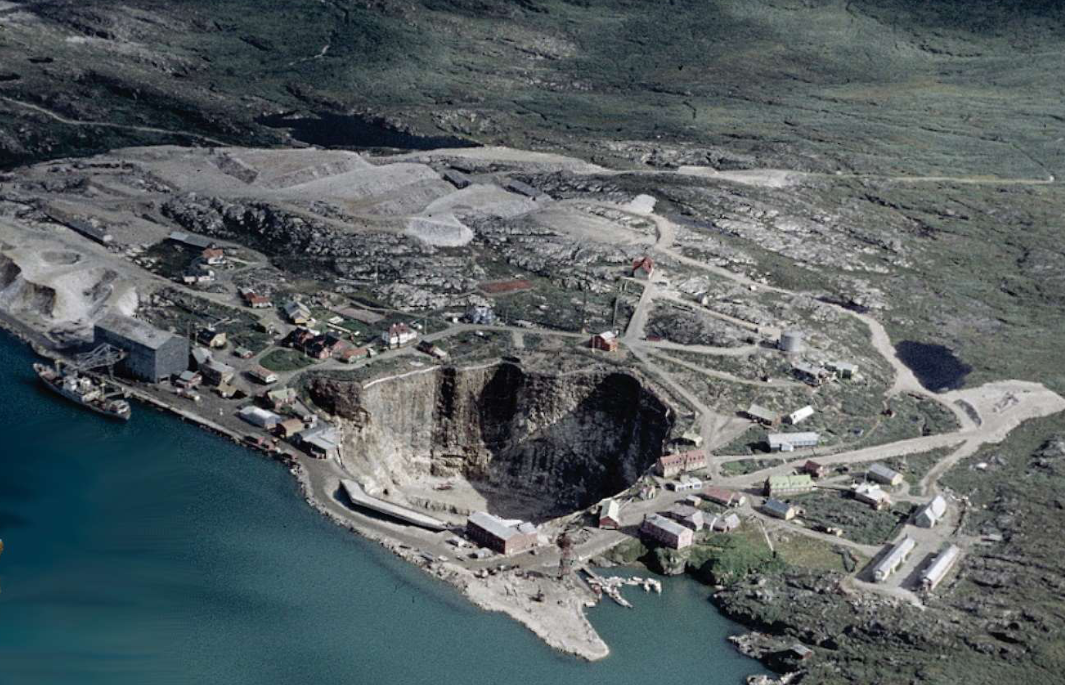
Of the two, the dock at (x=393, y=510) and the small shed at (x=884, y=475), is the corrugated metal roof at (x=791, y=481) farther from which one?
the dock at (x=393, y=510)

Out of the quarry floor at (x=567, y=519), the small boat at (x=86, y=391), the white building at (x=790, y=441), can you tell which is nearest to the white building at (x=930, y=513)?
the quarry floor at (x=567, y=519)

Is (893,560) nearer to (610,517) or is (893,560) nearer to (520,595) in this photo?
(610,517)

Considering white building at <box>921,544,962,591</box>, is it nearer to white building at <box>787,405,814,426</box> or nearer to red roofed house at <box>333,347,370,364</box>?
white building at <box>787,405,814,426</box>

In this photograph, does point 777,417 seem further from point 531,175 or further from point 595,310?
point 531,175

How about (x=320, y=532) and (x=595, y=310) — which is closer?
(x=320, y=532)

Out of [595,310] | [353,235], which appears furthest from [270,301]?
[595,310]

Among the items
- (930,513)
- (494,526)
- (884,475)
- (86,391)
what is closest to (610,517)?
(494,526)
